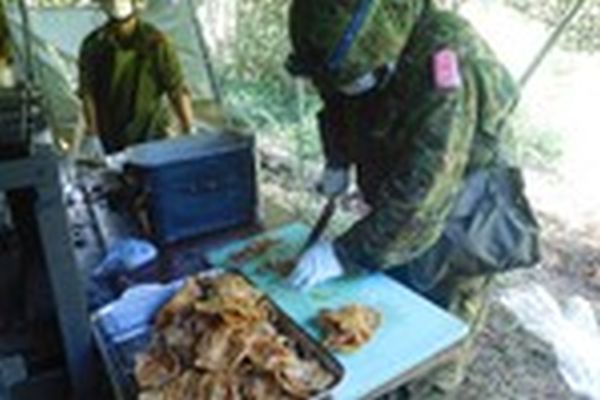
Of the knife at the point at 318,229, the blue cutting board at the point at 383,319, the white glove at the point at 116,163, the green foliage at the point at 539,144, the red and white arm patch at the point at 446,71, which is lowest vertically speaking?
the green foliage at the point at 539,144

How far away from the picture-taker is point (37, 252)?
168 cm

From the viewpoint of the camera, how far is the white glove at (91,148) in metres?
3.09

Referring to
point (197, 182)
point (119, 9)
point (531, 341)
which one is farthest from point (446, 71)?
point (119, 9)

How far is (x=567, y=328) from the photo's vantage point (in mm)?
3592

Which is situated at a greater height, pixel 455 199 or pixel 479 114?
pixel 479 114

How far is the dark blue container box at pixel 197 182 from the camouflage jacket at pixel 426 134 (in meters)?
0.39

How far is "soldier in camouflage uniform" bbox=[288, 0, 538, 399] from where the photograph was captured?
160cm

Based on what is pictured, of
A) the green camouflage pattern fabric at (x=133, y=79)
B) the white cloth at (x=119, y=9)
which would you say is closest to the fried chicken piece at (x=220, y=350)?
the green camouflage pattern fabric at (x=133, y=79)

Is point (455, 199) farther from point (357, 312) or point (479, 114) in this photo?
point (357, 312)

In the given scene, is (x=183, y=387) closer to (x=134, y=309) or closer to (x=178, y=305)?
(x=178, y=305)

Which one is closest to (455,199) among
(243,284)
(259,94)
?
(243,284)

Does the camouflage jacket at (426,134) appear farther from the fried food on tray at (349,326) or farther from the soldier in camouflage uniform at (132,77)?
the soldier in camouflage uniform at (132,77)

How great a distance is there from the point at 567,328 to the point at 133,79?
2.34 m

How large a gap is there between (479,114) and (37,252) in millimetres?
1023
